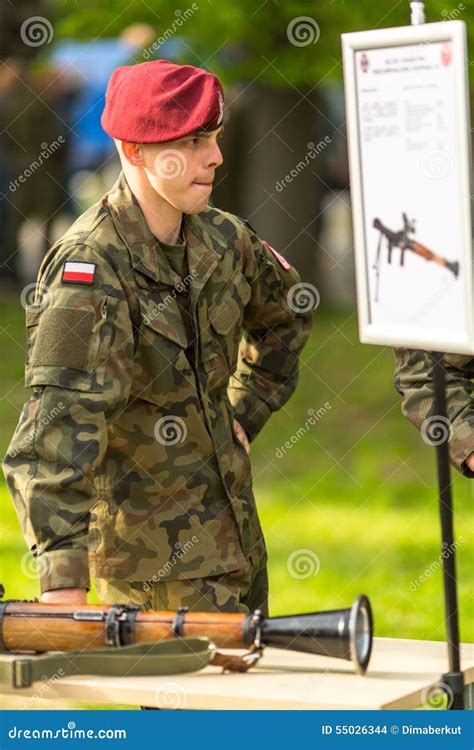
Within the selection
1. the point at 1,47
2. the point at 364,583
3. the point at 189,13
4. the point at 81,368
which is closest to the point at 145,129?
the point at 81,368

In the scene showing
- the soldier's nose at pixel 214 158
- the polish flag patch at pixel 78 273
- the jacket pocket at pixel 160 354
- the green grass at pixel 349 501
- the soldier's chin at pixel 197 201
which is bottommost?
the green grass at pixel 349 501

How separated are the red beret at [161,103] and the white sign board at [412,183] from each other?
0.45 metres

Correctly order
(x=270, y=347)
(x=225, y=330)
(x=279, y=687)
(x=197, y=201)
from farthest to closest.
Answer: (x=270, y=347) → (x=225, y=330) → (x=197, y=201) → (x=279, y=687)

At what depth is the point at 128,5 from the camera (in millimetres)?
11484

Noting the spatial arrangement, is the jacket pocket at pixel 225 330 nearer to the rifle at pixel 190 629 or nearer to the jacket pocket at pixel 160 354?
the jacket pocket at pixel 160 354

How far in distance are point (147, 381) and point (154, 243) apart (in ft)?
1.16

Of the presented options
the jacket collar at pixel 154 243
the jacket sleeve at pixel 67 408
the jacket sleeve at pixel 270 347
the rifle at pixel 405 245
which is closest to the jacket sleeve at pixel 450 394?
the jacket sleeve at pixel 270 347

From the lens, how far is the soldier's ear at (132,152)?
3986 mm

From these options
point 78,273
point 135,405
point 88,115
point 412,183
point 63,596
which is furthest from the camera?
point 88,115

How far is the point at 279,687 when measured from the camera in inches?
132

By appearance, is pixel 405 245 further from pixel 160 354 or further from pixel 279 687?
pixel 279 687

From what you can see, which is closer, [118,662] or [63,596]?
[118,662]

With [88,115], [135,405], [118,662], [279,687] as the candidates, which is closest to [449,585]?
[279,687]

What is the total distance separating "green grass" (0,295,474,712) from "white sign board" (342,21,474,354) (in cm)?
399
